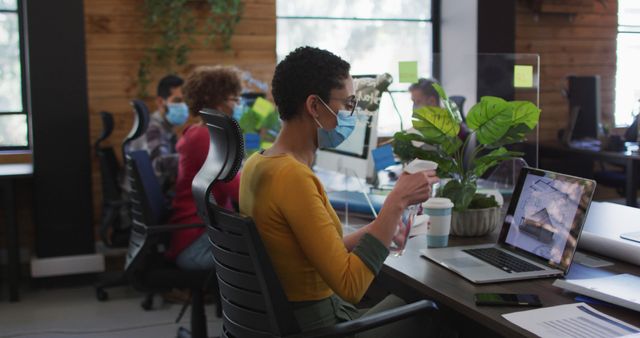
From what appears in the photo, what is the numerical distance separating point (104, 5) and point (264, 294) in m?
3.59

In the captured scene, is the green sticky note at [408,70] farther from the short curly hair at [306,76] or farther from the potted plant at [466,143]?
the short curly hair at [306,76]

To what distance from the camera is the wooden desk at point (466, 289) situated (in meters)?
1.50

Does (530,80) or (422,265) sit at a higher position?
(530,80)

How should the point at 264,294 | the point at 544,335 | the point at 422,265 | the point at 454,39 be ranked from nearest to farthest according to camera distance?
the point at 544,335
the point at 264,294
the point at 422,265
the point at 454,39

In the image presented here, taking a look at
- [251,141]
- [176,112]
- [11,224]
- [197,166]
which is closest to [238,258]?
[197,166]

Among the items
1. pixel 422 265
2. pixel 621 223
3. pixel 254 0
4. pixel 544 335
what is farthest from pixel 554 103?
pixel 544 335

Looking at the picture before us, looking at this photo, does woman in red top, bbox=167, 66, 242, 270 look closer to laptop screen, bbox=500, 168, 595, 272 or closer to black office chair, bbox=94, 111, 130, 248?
black office chair, bbox=94, 111, 130, 248

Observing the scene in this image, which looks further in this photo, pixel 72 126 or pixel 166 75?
pixel 166 75

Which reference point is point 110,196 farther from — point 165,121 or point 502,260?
point 502,260

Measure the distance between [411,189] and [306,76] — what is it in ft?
1.24

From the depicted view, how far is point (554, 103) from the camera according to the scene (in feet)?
20.3

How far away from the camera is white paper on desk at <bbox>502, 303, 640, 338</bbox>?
4.58 feet

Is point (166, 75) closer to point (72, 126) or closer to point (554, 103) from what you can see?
point (72, 126)

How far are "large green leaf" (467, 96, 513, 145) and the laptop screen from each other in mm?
190
